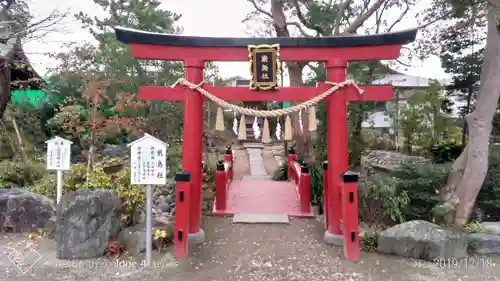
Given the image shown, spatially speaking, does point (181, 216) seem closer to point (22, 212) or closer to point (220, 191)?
point (220, 191)

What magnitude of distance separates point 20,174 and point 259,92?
6776mm

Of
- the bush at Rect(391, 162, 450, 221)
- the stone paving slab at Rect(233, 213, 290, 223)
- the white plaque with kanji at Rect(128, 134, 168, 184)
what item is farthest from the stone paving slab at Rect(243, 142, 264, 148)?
the white plaque with kanji at Rect(128, 134, 168, 184)

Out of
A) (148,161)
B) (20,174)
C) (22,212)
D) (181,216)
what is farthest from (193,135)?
(20,174)

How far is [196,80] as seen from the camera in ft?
17.7

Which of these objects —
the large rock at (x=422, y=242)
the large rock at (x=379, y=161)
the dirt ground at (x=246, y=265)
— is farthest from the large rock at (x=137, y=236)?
the large rock at (x=379, y=161)

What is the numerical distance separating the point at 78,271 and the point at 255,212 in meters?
3.31

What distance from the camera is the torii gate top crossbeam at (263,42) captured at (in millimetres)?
5246

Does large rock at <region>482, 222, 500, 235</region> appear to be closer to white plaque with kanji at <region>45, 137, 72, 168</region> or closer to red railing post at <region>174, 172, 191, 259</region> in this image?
red railing post at <region>174, 172, 191, 259</region>

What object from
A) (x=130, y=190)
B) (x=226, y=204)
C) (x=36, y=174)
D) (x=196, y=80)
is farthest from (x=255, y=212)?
(x=36, y=174)

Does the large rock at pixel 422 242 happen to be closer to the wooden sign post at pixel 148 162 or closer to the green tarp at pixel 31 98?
the wooden sign post at pixel 148 162

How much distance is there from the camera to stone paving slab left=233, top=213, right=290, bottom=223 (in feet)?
20.9

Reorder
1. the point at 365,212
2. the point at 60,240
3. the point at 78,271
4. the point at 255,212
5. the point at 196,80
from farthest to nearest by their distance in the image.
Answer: the point at 255,212
the point at 365,212
the point at 196,80
the point at 60,240
the point at 78,271

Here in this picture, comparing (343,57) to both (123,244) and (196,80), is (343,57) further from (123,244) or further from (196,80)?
(123,244)
